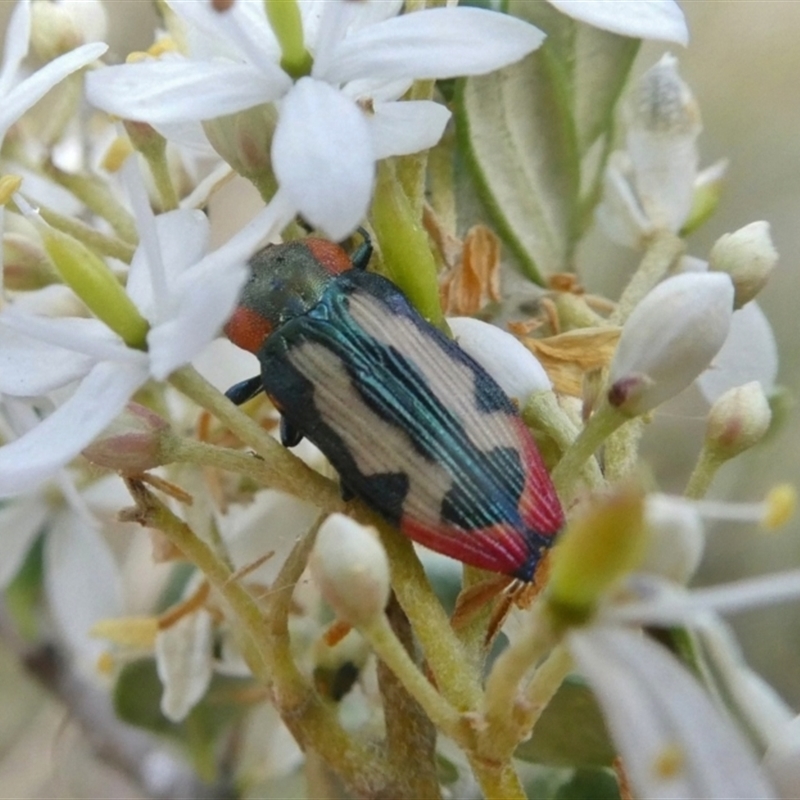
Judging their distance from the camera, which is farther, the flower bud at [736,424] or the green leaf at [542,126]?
the green leaf at [542,126]

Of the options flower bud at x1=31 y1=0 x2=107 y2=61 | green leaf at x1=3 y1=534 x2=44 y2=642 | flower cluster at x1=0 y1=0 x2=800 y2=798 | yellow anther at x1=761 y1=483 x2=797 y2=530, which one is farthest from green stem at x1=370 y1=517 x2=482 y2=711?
green leaf at x1=3 y1=534 x2=44 y2=642

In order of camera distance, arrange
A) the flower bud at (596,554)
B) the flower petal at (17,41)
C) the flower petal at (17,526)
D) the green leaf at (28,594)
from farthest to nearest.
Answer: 1. the green leaf at (28,594)
2. the flower petal at (17,526)
3. the flower petal at (17,41)
4. the flower bud at (596,554)

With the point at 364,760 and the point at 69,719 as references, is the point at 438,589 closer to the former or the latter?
the point at 364,760

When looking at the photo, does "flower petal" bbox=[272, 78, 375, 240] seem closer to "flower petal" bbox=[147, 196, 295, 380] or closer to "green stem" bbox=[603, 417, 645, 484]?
"flower petal" bbox=[147, 196, 295, 380]

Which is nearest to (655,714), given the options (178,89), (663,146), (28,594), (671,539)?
(671,539)

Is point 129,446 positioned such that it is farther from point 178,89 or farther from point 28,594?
point 28,594

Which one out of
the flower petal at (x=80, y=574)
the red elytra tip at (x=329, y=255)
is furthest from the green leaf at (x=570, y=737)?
the flower petal at (x=80, y=574)

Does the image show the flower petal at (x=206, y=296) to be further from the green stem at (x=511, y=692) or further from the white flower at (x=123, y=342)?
the green stem at (x=511, y=692)

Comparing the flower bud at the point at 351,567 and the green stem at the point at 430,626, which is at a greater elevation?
the flower bud at the point at 351,567
